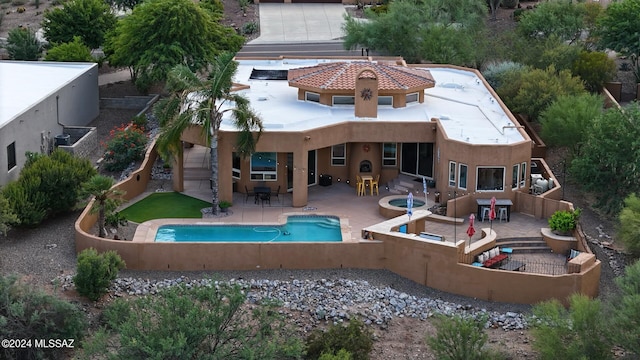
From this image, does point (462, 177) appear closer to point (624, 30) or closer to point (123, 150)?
point (123, 150)

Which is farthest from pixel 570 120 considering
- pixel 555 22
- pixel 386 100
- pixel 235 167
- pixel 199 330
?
pixel 199 330

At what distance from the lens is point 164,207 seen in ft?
152

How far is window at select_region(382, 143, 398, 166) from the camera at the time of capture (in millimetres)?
49250

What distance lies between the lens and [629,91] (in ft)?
218

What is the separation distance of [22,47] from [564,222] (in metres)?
40.9

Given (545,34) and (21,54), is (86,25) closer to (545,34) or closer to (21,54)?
(21,54)

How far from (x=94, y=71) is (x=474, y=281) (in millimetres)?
27582

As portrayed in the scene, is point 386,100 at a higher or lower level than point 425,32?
lower

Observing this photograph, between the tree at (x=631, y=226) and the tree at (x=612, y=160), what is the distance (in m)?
3.06

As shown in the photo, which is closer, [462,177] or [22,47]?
[462,177]

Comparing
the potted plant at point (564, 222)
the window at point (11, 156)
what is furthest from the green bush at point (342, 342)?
the window at point (11, 156)

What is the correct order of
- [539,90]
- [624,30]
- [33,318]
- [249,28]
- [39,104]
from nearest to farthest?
[33,318] → [39,104] → [539,90] → [624,30] → [249,28]

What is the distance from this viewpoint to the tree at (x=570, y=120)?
51875 millimetres

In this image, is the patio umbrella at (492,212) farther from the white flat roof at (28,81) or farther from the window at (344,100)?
the white flat roof at (28,81)
